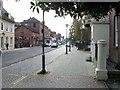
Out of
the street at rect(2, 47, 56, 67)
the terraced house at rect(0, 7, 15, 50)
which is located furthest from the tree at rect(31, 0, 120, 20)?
the terraced house at rect(0, 7, 15, 50)

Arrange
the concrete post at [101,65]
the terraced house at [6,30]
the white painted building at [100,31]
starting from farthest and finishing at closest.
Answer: the terraced house at [6,30]
the white painted building at [100,31]
the concrete post at [101,65]

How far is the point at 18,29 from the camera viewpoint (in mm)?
103000

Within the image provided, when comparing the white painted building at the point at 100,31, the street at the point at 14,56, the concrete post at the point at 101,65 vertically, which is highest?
the white painted building at the point at 100,31

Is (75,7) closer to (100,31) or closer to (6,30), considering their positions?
(100,31)

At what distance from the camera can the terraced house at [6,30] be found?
199 feet

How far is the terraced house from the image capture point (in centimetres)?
6078

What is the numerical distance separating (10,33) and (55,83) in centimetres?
5794

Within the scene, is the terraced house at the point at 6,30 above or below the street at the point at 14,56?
above

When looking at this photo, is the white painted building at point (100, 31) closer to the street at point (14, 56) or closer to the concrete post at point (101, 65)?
the street at point (14, 56)

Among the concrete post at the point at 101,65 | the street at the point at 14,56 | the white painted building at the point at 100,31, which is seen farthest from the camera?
the street at the point at 14,56

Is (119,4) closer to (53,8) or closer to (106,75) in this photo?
(53,8)

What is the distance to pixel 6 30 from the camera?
6519 cm

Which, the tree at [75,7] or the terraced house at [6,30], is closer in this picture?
the tree at [75,7]

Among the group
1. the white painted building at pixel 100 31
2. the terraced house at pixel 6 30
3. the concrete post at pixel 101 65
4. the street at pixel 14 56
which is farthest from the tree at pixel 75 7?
the terraced house at pixel 6 30
